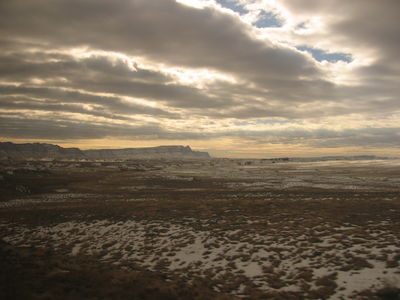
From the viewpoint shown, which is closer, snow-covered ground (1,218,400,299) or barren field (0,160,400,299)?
barren field (0,160,400,299)

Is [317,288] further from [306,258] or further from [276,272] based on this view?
[306,258]

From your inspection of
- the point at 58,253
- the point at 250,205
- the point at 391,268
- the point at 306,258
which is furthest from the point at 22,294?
the point at 250,205

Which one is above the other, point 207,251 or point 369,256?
point 369,256

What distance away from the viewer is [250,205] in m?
27.5

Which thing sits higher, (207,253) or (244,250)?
(244,250)

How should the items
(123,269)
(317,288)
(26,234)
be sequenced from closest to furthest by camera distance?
→ 1. (317,288)
2. (123,269)
3. (26,234)

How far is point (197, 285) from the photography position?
1198cm

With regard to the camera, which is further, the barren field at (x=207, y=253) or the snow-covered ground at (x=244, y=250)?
the snow-covered ground at (x=244, y=250)

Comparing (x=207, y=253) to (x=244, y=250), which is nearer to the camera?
→ (x=244, y=250)

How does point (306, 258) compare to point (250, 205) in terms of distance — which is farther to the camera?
point (250, 205)

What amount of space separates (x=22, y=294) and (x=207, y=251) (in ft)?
31.0

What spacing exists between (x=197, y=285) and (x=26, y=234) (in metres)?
16.1

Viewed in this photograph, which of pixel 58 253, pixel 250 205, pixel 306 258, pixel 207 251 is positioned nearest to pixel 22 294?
pixel 58 253

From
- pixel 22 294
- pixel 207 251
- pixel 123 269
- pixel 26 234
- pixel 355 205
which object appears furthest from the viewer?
pixel 355 205
